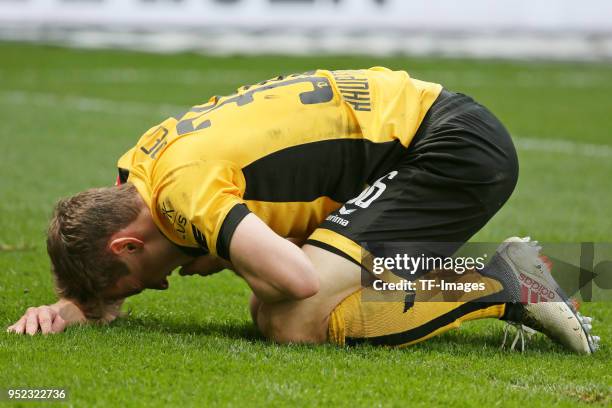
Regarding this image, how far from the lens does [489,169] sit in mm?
4188

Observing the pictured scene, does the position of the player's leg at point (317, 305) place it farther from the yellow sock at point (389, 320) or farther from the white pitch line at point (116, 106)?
the white pitch line at point (116, 106)

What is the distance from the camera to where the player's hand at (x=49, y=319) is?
3975mm

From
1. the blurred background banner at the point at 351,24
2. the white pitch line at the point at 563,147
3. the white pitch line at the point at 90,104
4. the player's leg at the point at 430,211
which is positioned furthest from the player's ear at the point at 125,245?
the blurred background banner at the point at 351,24

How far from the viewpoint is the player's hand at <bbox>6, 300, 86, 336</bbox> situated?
3975 millimetres

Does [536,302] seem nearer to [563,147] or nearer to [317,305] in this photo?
[317,305]

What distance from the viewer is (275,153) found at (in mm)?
3941

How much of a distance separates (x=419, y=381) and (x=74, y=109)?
8.89 m

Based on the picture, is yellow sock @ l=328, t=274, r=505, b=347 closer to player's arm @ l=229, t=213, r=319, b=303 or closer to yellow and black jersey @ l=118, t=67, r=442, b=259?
player's arm @ l=229, t=213, r=319, b=303

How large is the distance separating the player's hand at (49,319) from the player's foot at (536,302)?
5.06 feet

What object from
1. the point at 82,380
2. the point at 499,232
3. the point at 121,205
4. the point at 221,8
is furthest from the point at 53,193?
the point at 221,8

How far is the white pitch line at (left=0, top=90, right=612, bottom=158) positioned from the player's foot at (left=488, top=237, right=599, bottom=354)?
563cm

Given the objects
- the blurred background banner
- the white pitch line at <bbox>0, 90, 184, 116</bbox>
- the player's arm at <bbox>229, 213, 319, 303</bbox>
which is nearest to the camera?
the player's arm at <bbox>229, 213, 319, 303</bbox>

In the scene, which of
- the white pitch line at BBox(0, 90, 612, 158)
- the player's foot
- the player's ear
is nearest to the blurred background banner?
the white pitch line at BBox(0, 90, 612, 158)

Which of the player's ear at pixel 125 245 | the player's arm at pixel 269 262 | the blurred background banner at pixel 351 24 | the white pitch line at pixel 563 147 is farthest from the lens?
the blurred background banner at pixel 351 24
